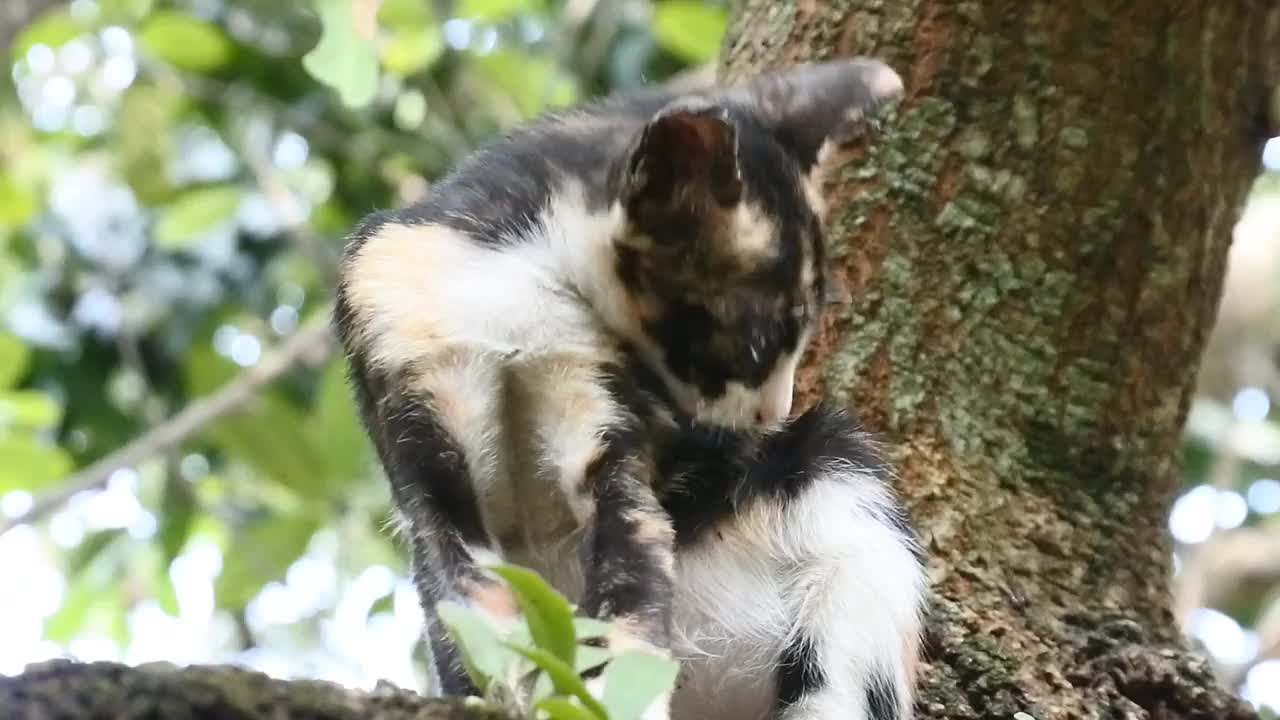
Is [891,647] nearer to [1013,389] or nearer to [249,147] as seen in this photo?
[1013,389]

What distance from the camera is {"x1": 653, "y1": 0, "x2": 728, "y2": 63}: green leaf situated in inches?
Result: 131

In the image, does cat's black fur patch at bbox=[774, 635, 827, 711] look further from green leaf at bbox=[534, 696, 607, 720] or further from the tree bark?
the tree bark

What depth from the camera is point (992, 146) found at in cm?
218

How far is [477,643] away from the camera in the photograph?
1156 millimetres

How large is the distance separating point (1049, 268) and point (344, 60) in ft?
3.75

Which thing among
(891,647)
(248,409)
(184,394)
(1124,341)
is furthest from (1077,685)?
(184,394)

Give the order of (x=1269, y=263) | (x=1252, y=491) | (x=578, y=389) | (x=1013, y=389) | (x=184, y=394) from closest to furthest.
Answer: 1. (x=578, y=389)
2. (x=1013, y=389)
3. (x=1269, y=263)
4. (x=184, y=394)
5. (x=1252, y=491)

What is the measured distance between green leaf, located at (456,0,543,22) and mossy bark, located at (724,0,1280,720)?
1.16 m

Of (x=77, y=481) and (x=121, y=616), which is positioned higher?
(x=77, y=481)

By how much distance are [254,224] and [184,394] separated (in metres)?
0.52

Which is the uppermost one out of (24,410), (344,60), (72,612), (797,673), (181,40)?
(181,40)

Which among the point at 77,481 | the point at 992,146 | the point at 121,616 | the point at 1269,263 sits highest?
the point at 1269,263

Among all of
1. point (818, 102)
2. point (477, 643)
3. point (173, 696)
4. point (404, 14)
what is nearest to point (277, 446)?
point (404, 14)

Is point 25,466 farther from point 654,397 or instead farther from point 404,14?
point 654,397
